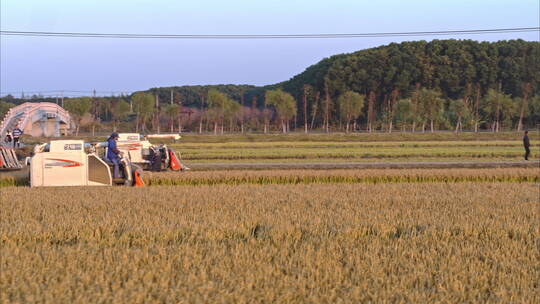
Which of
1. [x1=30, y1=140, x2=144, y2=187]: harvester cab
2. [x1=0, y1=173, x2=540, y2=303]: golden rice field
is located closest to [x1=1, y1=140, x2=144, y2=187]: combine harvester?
[x1=30, y1=140, x2=144, y2=187]: harvester cab

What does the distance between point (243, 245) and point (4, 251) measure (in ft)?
10.8

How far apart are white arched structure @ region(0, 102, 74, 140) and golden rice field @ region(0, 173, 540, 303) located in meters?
41.9

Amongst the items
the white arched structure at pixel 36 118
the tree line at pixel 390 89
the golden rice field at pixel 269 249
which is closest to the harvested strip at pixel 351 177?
the golden rice field at pixel 269 249

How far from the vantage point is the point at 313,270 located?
6.95 metres

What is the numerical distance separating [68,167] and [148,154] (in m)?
7.04

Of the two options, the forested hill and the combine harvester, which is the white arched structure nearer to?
the combine harvester

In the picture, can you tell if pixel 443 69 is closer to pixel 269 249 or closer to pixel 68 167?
pixel 68 167

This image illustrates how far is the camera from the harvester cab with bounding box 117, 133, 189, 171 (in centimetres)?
2430

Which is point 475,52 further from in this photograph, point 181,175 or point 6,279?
point 6,279

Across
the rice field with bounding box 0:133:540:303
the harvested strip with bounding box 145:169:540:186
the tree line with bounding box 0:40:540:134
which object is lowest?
the harvested strip with bounding box 145:169:540:186

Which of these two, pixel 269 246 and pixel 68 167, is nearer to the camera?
pixel 269 246

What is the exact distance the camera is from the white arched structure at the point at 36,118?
5356 centimetres

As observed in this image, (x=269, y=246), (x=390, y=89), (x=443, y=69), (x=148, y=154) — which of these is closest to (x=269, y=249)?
(x=269, y=246)

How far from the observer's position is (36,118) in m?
55.8
